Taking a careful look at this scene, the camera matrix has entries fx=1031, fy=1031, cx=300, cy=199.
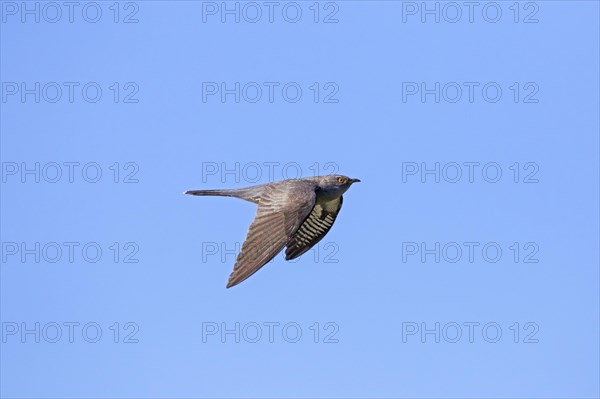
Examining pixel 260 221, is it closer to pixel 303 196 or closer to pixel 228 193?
pixel 303 196

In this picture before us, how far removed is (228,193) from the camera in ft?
63.5

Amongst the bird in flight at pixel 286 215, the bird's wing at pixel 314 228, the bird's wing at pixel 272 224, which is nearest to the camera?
the bird's wing at pixel 272 224

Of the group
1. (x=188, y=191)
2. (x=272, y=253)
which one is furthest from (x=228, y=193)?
(x=272, y=253)

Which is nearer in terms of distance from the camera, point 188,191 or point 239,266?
point 239,266

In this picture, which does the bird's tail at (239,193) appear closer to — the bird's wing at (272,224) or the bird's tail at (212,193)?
the bird's tail at (212,193)

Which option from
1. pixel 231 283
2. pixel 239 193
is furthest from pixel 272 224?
pixel 239 193

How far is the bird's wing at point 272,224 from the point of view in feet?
52.4

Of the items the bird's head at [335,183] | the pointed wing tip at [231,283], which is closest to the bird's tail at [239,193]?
the bird's head at [335,183]

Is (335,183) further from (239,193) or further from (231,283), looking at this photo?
(231,283)

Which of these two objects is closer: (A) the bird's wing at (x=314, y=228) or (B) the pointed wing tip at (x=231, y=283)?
(B) the pointed wing tip at (x=231, y=283)

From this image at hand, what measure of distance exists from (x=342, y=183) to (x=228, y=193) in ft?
7.18

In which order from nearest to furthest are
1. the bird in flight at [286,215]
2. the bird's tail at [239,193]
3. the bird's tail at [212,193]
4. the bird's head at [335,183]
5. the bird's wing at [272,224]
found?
1. the bird's wing at [272,224]
2. the bird in flight at [286,215]
3. the bird's tail at [239,193]
4. the bird's tail at [212,193]
5. the bird's head at [335,183]

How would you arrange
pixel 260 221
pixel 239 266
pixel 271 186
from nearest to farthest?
pixel 239 266, pixel 260 221, pixel 271 186

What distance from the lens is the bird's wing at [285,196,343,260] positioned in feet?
65.5
